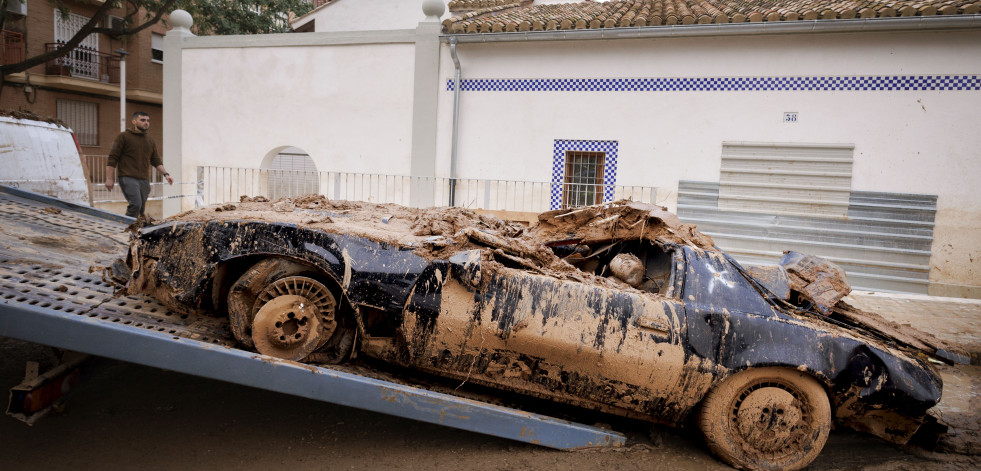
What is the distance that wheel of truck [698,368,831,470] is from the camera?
11.9ft

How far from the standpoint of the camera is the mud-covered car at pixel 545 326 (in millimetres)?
3500

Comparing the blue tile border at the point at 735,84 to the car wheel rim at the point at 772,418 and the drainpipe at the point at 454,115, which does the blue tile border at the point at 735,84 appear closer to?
the drainpipe at the point at 454,115

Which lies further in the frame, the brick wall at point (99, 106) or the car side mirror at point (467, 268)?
the brick wall at point (99, 106)

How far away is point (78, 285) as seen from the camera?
3799 millimetres

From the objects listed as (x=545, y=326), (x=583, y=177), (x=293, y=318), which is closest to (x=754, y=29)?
(x=583, y=177)

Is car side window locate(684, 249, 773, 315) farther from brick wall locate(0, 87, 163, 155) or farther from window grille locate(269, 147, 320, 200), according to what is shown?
brick wall locate(0, 87, 163, 155)

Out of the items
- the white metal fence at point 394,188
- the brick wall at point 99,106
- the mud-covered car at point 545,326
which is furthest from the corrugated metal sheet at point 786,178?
the brick wall at point 99,106

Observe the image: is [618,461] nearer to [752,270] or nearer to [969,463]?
[752,270]

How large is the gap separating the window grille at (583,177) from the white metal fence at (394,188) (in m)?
0.11

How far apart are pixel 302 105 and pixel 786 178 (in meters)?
9.27

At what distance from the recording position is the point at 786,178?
10.0m

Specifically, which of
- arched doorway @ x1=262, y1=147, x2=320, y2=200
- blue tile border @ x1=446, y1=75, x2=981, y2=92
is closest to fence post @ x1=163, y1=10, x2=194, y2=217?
arched doorway @ x1=262, y1=147, x2=320, y2=200

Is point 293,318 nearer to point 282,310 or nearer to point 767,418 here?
point 282,310

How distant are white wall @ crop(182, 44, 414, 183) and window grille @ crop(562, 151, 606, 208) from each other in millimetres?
3151
